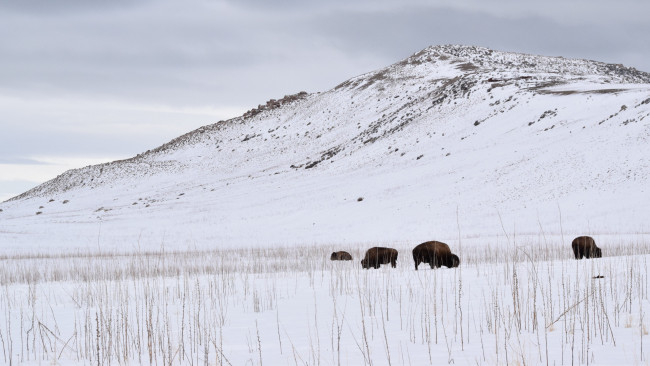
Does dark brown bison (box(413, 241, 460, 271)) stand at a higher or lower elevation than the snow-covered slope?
lower

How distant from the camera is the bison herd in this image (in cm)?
1262

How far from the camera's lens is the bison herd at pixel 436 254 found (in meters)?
12.6

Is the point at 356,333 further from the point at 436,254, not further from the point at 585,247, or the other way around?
the point at 585,247

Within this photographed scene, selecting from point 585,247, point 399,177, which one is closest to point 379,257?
point 585,247

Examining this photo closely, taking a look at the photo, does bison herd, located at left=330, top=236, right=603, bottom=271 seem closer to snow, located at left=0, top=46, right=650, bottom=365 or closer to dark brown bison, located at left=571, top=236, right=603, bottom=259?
dark brown bison, located at left=571, top=236, right=603, bottom=259

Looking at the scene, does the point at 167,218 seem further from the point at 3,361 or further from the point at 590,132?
the point at 3,361

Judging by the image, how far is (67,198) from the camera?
64.8 meters

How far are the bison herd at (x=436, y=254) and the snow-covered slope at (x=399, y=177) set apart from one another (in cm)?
165

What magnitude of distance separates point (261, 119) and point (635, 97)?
194 feet

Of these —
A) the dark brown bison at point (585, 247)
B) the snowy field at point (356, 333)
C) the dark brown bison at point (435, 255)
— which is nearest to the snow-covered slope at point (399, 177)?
the dark brown bison at point (585, 247)

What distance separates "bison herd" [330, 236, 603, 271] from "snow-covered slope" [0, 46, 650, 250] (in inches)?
64.8

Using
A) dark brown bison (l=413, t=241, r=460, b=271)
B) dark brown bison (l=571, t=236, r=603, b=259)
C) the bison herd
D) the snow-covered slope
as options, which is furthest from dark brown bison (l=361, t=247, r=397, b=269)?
dark brown bison (l=571, t=236, r=603, b=259)

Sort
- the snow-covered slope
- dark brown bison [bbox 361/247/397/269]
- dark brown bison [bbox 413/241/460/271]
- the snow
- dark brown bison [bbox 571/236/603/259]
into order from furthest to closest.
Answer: the snow-covered slope
dark brown bison [bbox 361/247/397/269]
dark brown bison [bbox 571/236/603/259]
dark brown bison [bbox 413/241/460/271]
the snow

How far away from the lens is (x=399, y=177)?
4250 centimetres
